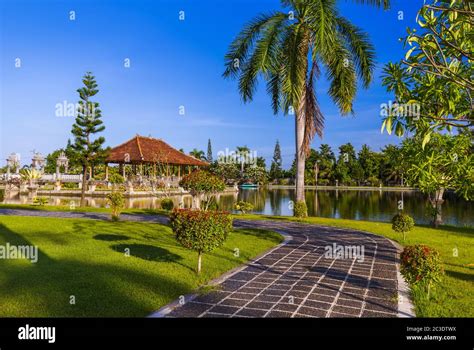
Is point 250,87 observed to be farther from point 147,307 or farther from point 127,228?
point 147,307

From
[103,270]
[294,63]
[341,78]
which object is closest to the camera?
[103,270]

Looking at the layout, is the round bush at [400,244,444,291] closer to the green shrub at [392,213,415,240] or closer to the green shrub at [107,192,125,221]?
the green shrub at [392,213,415,240]

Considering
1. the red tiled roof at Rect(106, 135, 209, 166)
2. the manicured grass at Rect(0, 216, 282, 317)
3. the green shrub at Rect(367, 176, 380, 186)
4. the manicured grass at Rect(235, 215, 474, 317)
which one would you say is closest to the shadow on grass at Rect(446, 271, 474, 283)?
the manicured grass at Rect(235, 215, 474, 317)

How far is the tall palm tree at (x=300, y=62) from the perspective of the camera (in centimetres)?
1260

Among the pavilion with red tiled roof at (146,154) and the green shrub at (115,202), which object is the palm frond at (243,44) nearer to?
the green shrub at (115,202)

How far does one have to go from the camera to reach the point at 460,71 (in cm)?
418

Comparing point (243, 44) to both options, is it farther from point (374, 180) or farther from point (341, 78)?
point (374, 180)

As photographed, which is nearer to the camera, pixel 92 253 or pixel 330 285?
pixel 330 285

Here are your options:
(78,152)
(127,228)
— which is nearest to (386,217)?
(127,228)

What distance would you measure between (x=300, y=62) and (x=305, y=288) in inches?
353

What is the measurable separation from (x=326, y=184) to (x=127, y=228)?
51.4m

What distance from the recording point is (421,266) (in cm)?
493

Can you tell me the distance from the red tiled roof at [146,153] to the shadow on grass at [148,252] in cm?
1939

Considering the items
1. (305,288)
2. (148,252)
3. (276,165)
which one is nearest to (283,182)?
(276,165)
